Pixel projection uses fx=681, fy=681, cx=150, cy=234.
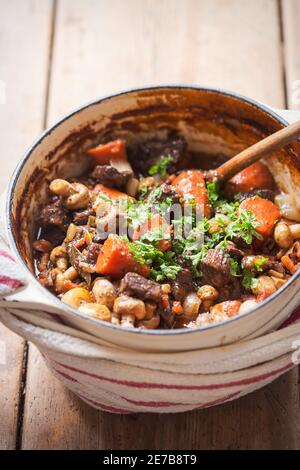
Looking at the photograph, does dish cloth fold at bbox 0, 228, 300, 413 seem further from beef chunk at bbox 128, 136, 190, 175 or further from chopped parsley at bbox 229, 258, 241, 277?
beef chunk at bbox 128, 136, 190, 175

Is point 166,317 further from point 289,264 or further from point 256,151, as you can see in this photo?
point 256,151

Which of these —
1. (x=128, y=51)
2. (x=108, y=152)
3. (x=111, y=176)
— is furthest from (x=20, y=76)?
(x=111, y=176)

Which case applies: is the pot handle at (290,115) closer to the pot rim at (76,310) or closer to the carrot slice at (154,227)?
the pot rim at (76,310)

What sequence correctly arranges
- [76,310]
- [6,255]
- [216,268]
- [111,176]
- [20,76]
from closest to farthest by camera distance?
1. [76,310]
2. [6,255]
3. [216,268]
4. [111,176]
5. [20,76]

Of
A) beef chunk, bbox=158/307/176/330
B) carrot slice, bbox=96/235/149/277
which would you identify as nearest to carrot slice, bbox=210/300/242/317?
beef chunk, bbox=158/307/176/330

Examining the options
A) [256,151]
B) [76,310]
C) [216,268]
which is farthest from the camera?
[256,151]

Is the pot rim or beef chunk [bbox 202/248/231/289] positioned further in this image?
beef chunk [bbox 202/248/231/289]
